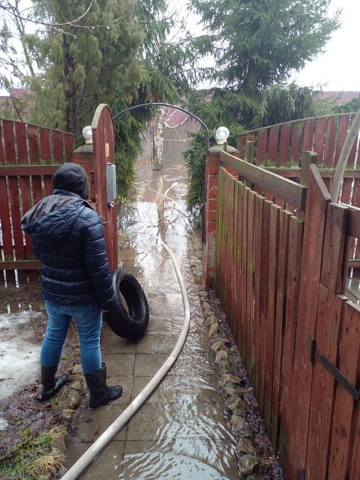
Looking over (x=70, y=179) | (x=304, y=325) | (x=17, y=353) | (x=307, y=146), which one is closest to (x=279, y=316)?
(x=304, y=325)

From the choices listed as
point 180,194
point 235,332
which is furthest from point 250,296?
point 180,194

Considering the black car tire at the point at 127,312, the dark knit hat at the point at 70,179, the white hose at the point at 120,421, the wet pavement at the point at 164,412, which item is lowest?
the wet pavement at the point at 164,412

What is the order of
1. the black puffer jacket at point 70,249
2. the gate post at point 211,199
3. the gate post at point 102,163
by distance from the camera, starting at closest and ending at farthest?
the black puffer jacket at point 70,249 < the gate post at point 102,163 < the gate post at point 211,199

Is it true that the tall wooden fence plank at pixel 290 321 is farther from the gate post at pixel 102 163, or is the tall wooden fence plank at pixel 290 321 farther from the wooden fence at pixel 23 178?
the wooden fence at pixel 23 178

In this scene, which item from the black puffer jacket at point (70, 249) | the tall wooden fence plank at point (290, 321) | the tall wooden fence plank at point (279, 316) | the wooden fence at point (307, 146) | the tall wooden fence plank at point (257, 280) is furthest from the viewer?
the wooden fence at point (307, 146)

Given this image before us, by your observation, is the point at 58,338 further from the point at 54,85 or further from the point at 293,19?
the point at 293,19

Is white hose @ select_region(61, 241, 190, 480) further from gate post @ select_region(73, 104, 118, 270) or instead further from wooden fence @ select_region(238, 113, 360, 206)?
wooden fence @ select_region(238, 113, 360, 206)

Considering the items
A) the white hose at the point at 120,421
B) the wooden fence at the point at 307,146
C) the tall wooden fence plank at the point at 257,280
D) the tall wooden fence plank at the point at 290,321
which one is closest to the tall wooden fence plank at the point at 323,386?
the tall wooden fence plank at the point at 290,321

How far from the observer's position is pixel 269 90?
7898 mm

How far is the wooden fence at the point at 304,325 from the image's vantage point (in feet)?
4.82

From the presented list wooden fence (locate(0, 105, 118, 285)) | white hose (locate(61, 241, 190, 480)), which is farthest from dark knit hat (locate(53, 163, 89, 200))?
wooden fence (locate(0, 105, 118, 285))

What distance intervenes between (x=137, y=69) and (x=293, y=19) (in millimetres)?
3604

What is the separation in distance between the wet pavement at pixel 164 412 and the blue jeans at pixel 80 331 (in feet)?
1.28

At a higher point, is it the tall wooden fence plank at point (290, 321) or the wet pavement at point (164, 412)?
the tall wooden fence plank at point (290, 321)
